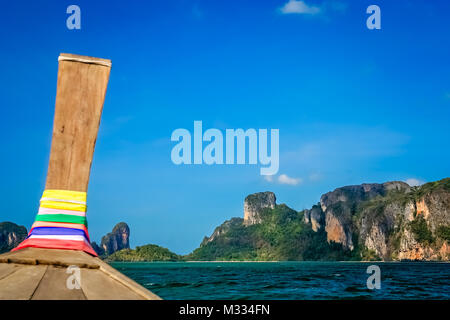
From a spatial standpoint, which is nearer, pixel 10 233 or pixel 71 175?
pixel 71 175

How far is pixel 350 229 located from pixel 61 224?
165 metres

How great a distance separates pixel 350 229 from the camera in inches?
6161

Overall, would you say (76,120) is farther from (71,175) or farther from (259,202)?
(259,202)

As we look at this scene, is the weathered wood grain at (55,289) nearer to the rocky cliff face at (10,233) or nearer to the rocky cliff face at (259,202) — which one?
the rocky cliff face at (10,233)

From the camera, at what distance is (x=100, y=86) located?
240 centimetres

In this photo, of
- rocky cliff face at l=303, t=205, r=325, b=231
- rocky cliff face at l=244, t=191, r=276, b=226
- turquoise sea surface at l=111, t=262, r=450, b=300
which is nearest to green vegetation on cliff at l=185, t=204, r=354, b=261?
rocky cliff face at l=244, t=191, r=276, b=226

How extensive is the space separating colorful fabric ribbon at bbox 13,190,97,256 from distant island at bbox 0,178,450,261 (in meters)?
136

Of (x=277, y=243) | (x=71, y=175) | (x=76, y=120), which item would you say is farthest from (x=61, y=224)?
(x=277, y=243)

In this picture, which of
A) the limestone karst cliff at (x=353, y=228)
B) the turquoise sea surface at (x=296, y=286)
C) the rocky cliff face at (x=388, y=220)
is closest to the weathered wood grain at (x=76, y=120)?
the turquoise sea surface at (x=296, y=286)

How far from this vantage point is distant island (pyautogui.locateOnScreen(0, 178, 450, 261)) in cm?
12338

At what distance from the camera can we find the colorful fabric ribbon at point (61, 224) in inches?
88.7
